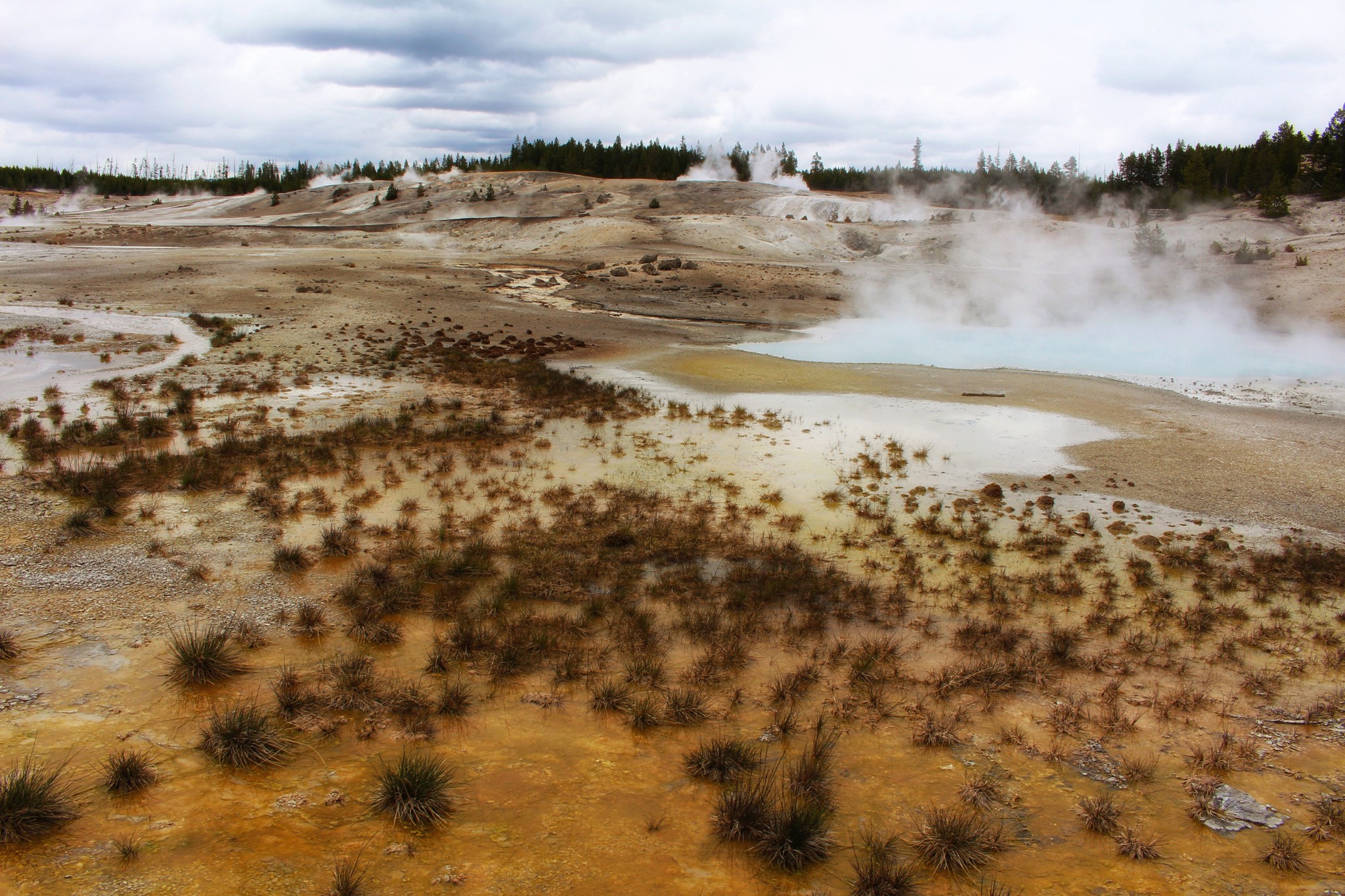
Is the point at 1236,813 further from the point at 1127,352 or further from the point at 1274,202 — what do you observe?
the point at 1274,202

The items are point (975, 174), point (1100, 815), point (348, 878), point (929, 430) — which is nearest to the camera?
point (348, 878)

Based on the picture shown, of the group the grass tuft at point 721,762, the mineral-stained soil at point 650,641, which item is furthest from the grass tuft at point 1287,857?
the grass tuft at point 721,762

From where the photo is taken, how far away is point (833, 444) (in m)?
13.6

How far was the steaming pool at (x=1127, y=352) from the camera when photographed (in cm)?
1898

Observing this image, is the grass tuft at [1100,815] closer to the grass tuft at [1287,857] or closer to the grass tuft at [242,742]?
the grass tuft at [1287,857]

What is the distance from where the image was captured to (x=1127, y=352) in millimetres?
24062

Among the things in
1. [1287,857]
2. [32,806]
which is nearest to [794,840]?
[1287,857]

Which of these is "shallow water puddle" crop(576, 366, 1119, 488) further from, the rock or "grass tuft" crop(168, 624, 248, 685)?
"grass tuft" crop(168, 624, 248, 685)

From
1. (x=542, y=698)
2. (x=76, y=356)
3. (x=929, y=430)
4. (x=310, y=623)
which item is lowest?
(x=542, y=698)

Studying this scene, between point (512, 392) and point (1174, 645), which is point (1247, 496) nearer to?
point (1174, 645)

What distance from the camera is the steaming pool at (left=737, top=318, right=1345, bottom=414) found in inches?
747

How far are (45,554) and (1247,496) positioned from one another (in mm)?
15115

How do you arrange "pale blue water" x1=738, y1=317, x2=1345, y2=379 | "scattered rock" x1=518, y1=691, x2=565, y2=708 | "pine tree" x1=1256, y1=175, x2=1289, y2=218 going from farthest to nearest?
"pine tree" x1=1256, y1=175, x2=1289, y2=218 < "pale blue water" x1=738, y1=317, x2=1345, y2=379 < "scattered rock" x1=518, y1=691, x2=565, y2=708

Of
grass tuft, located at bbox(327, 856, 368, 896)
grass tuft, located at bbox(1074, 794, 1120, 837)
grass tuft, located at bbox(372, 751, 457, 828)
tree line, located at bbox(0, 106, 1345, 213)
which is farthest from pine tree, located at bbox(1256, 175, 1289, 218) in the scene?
grass tuft, located at bbox(327, 856, 368, 896)
